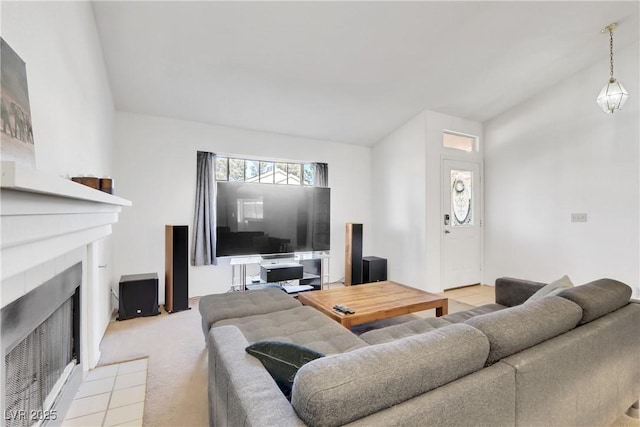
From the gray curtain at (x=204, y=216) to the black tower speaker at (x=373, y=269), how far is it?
219 centimetres

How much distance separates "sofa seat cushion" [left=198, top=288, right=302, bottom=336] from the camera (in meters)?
2.03

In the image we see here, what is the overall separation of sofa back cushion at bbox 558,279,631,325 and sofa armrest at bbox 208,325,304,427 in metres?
1.42

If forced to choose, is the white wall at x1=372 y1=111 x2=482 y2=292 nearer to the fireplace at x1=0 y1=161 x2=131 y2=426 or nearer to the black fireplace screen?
the fireplace at x1=0 y1=161 x2=131 y2=426

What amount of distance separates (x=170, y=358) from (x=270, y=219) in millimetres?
1992

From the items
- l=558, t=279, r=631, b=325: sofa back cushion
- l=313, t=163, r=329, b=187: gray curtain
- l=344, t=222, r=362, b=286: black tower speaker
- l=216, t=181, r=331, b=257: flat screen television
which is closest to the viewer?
l=558, t=279, r=631, b=325: sofa back cushion

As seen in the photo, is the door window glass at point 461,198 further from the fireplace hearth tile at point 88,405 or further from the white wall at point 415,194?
the fireplace hearth tile at point 88,405

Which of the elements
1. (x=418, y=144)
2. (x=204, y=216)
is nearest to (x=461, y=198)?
(x=418, y=144)

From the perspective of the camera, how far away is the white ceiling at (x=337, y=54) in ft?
7.85

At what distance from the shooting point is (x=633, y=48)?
3.30 meters

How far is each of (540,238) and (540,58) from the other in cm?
232

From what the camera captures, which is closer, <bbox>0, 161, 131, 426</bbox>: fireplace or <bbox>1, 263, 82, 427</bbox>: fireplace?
<bbox>0, 161, 131, 426</bbox>: fireplace

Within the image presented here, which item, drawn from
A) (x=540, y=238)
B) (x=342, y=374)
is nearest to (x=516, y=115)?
(x=540, y=238)

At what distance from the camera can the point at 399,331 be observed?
1821 millimetres

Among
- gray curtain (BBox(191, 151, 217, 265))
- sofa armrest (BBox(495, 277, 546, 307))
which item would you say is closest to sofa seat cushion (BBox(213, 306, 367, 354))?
sofa armrest (BBox(495, 277, 546, 307))
